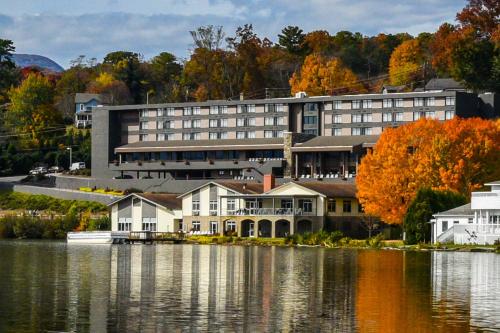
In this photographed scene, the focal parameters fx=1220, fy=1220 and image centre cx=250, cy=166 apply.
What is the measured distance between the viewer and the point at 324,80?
183125mm

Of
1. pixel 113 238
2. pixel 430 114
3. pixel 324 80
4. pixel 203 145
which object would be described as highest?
pixel 324 80

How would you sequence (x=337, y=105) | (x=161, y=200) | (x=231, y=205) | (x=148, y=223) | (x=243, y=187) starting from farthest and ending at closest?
(x=337, y=105), (x=161, y=200), (x=148, y=223), (x=243, y=187), (x=231, y=205)

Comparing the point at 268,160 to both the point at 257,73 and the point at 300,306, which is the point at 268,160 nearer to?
the point at 257,73

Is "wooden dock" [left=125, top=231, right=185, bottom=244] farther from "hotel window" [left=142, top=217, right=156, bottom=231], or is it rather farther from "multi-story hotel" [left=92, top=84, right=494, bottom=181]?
"multi-story hotel" [left=92, top=84, right=494, bottom=181]

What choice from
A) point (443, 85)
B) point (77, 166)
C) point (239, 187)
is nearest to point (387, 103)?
point (443, 85)

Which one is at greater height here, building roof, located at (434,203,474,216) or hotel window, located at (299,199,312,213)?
hotel window, located at (299,199,312,213)

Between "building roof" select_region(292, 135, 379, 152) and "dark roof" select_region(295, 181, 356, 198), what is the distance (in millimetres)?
18737

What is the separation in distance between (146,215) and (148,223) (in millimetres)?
914

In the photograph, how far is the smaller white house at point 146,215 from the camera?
5153 inches

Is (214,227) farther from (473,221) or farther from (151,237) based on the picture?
(473,221)

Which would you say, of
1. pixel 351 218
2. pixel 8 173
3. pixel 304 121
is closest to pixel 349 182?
pixel 351 218

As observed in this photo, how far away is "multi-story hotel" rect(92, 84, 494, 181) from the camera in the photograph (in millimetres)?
152750

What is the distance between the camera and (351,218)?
126 m

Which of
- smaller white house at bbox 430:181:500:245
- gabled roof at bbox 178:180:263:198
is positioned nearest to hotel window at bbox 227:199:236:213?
gabled roof at bbox 178:180:263:198
